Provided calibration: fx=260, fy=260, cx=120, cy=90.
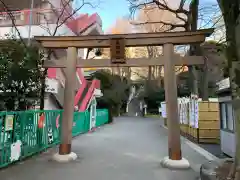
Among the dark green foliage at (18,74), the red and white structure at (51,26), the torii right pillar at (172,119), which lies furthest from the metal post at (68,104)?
the red and white structure at (51,26)

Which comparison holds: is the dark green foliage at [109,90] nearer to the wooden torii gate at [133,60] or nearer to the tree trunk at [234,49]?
the wooden torii gate at [133,60]

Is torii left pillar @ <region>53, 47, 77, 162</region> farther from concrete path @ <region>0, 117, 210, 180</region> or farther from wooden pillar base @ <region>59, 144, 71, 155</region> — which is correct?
concrete path @ <region>0, 117, 210, 180</region>

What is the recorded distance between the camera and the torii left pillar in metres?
8.29

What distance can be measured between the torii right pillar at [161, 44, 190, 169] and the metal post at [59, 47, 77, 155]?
118 inches

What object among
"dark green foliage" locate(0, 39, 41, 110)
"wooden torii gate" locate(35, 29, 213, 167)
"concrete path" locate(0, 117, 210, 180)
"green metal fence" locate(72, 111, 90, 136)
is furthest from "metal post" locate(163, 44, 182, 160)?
"green metal fence" locate(72, 111, 90, 136)

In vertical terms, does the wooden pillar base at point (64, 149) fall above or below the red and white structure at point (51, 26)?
below

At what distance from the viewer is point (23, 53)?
896cm

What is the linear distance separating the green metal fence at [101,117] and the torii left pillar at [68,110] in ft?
42.2

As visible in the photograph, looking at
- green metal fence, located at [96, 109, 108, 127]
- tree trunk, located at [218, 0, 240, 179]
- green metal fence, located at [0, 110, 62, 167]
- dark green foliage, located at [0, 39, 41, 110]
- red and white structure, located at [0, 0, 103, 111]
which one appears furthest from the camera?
green metal fence, located at [96, 109, 108, 127]

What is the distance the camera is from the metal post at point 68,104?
8328 mm

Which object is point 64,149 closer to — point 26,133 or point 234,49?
point 26,133

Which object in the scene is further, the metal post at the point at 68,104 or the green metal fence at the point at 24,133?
the metal post at the point at 68,104

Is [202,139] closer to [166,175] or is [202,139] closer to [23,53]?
[166,175]

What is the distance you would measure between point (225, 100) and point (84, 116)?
996 centimetres
